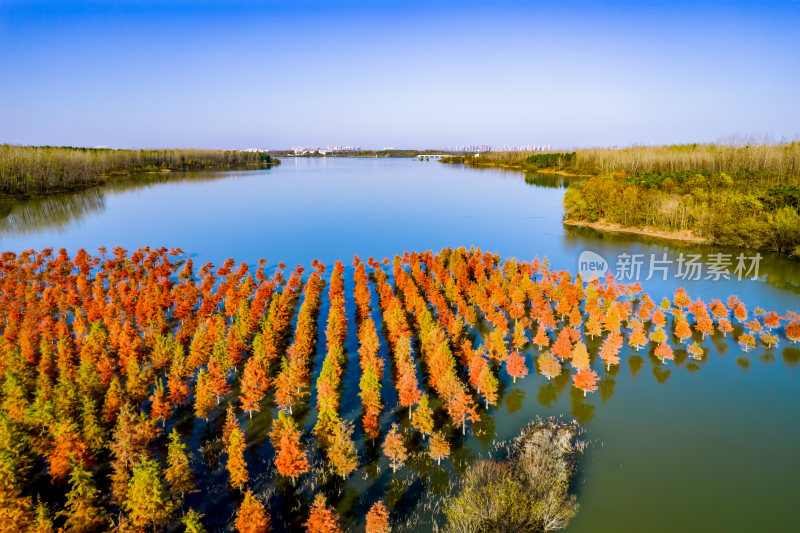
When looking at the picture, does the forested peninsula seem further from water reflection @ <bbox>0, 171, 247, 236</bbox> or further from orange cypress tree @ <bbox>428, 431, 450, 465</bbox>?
water reflection @ <bbox>0, 171, 247, 236</bbox>

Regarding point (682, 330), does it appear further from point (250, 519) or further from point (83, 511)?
point (83, 511)

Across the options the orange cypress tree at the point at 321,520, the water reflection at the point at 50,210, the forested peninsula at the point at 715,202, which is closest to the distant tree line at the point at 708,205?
the forested peninsula at the point at 715,202

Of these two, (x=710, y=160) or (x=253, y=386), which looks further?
(x=710, y=160)

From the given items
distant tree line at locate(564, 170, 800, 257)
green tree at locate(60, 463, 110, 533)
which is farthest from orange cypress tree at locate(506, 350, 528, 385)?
distant tree line at locate(564, 170, 800, 257)

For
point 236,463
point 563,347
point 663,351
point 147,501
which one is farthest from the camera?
point 663,351

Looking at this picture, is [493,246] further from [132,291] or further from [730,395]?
[132,291]

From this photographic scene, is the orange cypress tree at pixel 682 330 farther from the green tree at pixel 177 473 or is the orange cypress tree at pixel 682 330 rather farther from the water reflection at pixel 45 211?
the water reflection at pixel 45 211

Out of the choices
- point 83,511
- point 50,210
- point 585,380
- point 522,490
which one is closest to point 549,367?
point 585,380
